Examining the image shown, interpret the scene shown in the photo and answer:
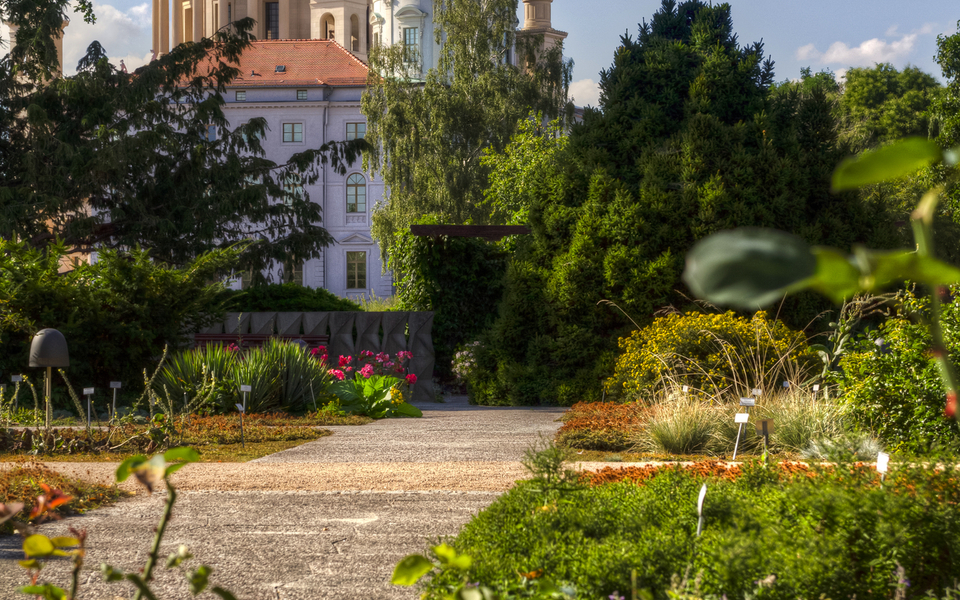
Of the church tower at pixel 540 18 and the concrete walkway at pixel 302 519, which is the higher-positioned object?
the church tower at pixel 540 18

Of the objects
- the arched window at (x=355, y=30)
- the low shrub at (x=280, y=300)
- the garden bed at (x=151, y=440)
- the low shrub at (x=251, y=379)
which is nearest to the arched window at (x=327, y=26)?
the arched window at (x=355, y=30)

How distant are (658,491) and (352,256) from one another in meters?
38.3

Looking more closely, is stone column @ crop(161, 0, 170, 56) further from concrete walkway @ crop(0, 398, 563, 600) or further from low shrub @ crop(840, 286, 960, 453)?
low shrub @ crop(840, 286, 960, 453)

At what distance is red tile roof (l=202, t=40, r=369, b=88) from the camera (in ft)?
137

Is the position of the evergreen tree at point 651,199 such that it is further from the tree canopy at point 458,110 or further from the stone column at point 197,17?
the stone column at point 197,17

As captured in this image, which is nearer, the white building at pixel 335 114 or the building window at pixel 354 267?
the white building at pixel 335 114

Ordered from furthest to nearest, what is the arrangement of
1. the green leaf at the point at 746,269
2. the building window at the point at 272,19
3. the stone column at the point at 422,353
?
the building window at the point at 272,19, the stone column at the point at 422,353, the green leaf at the point at 746,269

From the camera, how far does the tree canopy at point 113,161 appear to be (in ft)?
57.1

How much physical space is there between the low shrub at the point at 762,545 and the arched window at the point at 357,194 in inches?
1534

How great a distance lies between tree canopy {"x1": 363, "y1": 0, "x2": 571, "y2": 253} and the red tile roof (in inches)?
557

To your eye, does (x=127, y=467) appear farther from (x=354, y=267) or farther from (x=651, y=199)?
(x=354, y=267)

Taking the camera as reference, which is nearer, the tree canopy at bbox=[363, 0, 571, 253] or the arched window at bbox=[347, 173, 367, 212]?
the tree canopy at bbox=[363, 0, 571, 253]

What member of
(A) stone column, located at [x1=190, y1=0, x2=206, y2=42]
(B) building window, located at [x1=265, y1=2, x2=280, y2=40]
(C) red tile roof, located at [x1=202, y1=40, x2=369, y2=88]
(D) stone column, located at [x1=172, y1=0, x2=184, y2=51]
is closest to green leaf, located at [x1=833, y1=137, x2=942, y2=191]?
(C) red tile roof, located at [x1=202, y1=40, x2=369, y2=88]

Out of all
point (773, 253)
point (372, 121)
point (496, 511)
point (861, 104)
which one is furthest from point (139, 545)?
point (861, 104)
